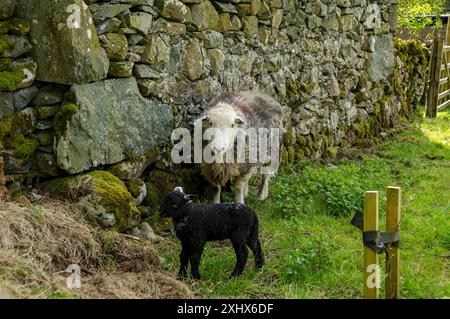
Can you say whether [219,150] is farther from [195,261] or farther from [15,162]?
[15,162]

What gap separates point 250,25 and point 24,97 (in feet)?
11.2

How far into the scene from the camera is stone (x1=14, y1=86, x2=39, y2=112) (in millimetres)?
4875

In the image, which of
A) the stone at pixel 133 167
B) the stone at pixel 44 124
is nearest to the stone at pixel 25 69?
the stone at pixel 44 124

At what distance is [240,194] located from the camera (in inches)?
265

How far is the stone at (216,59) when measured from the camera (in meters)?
6.73

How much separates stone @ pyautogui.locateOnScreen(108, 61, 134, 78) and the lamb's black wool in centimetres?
135

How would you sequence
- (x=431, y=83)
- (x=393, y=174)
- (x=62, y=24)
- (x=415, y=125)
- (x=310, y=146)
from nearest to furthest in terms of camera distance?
(x=62, y=24) < (x=393, y=174) < (x=310, y=146) < (x=415, y=125) < (x=431, y=83)

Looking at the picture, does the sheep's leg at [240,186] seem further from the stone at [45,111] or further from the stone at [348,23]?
the stone at [348,23]

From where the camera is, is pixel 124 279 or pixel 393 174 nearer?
pixel 124 279

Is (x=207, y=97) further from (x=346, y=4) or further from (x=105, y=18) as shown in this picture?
(x=346, y=4)

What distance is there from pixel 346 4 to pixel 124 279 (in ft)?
23.2

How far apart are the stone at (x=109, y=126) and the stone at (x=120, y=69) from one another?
0.05m
